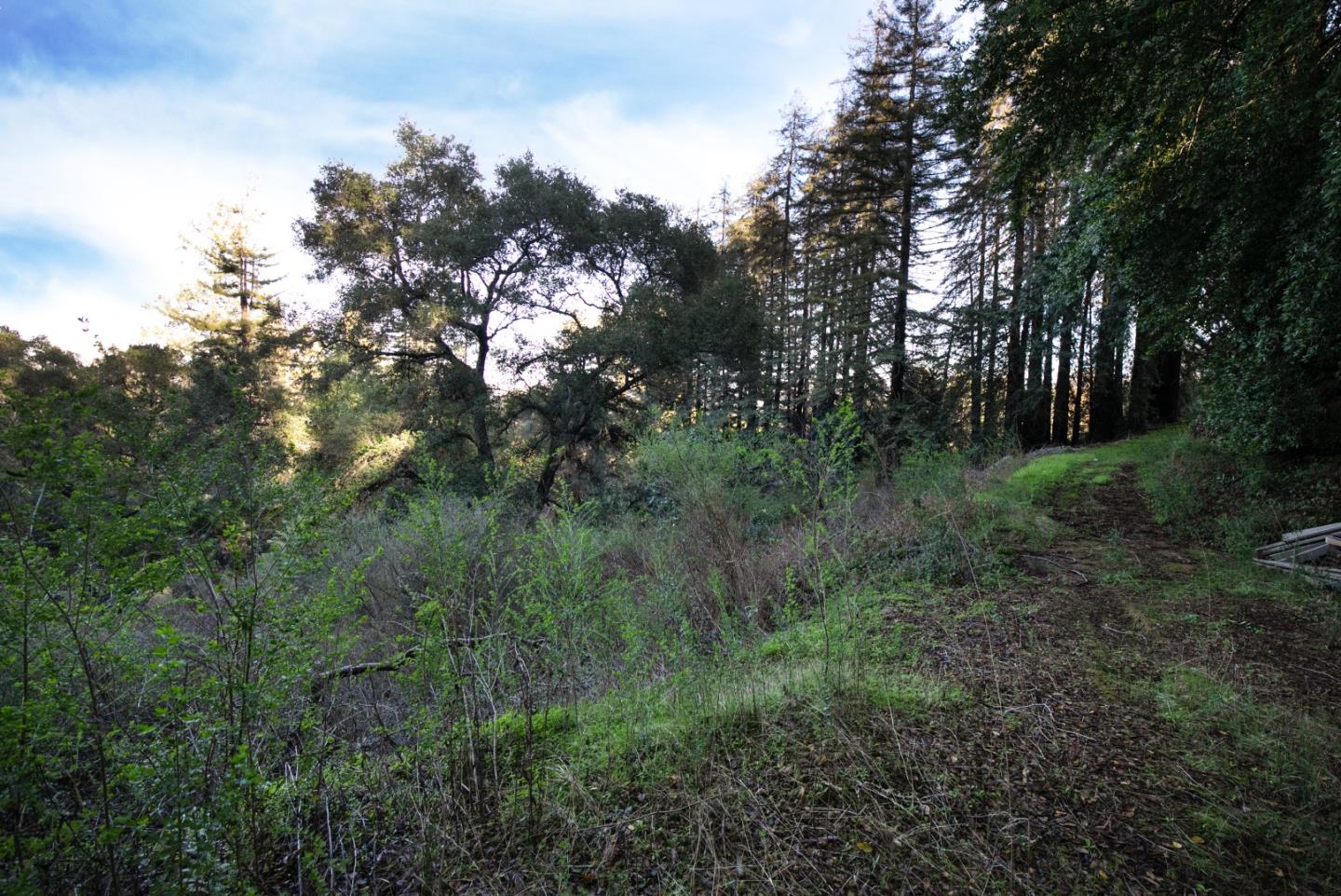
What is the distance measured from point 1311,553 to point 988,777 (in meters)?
5.22

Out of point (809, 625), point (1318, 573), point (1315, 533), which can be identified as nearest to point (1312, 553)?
point (1315, 533)

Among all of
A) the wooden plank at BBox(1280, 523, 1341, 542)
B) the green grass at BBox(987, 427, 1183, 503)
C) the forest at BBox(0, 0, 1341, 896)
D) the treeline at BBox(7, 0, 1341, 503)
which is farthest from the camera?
the treeline at BBox(7, 0, 1341, 503)

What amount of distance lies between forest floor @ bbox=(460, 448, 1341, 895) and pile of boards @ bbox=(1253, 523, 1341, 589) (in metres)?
1.32

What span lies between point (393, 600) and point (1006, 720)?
6871 mm

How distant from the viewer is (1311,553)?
4766 millimetres

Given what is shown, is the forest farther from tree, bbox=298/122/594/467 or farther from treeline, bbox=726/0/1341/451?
tree, bbox=298/122/594/467

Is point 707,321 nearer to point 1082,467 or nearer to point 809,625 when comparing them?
point 1082,467

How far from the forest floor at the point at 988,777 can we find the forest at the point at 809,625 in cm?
2

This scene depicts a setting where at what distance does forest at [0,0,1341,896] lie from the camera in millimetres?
1685

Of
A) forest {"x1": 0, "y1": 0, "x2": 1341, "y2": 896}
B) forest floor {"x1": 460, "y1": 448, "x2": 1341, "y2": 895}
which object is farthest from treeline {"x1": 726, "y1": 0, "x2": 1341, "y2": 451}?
Answer: forest floor {"x1": 460, "y1": 448, "x2": 1341, "y2": 895}

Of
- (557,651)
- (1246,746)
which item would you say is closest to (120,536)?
(557,651)

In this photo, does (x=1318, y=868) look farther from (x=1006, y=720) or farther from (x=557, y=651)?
(x=557, y=651)

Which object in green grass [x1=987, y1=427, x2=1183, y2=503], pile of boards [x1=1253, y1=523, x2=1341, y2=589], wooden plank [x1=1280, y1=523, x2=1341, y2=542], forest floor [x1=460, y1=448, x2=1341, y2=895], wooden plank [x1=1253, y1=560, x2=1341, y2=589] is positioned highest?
green grass [x1=987, y1=427, x2=1183, y2=503]

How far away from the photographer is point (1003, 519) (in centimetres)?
640
